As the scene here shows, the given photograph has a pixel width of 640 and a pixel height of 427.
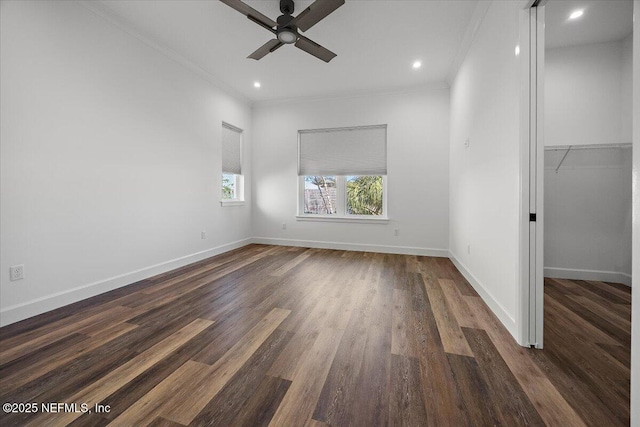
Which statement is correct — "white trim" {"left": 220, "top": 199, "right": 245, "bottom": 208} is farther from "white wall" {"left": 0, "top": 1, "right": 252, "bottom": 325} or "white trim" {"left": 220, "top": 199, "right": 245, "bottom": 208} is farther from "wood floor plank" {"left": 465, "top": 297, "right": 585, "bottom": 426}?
"wood floor plank" {"left": 465, "top": 297, "right": 585, "bottom": 426}

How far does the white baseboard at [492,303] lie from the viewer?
6.03 feet

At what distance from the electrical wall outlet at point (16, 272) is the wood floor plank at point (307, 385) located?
2.35m

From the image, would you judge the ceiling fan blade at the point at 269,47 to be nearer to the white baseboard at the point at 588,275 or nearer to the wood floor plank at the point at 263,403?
the wood floor plank at the point at 263,403

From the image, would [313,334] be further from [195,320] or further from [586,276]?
[586,276]

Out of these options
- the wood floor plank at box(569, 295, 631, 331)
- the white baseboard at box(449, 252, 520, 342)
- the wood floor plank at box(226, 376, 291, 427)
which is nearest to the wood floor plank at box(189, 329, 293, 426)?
the wood floor plank at box(226, 376, 291, 427)

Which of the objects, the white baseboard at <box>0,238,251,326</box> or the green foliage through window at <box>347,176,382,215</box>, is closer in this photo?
the white baseboard at <box>0,238,251,326</box>

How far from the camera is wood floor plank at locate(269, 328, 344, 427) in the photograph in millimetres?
1135

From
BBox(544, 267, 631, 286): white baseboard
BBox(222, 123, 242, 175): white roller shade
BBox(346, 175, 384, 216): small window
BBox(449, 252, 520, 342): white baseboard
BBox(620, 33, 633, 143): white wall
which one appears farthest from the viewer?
BBox(346, 175, 384, 216): small window

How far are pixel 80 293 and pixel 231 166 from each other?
2879mm

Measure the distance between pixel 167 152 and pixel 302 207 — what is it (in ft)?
8.16

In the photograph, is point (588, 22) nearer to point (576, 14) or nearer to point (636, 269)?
point (576, 14)

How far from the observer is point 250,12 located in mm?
2180

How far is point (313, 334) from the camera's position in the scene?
1.85 metres

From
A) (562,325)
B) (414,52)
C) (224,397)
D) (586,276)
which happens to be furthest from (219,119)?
(586,276)
